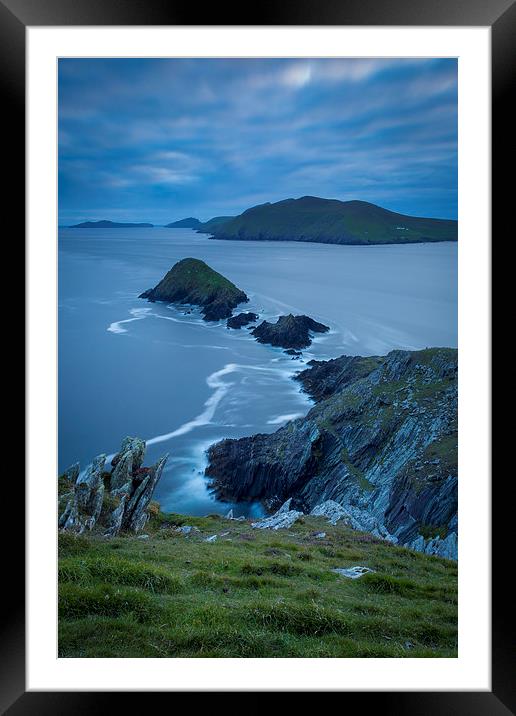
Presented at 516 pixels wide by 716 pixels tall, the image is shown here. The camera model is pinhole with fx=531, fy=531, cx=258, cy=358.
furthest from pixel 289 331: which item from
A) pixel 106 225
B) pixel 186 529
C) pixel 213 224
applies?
pixel 186 529

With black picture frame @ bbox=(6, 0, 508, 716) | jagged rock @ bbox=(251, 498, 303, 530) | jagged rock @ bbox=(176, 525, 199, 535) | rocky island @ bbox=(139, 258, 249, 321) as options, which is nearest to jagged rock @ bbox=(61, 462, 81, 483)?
jagged rock @ bbox=(176, 525, 199, 535)

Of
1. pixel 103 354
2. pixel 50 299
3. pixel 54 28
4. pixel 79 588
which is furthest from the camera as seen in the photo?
pixel 103 354

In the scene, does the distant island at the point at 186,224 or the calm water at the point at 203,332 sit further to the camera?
the distant island at the point at 186,224

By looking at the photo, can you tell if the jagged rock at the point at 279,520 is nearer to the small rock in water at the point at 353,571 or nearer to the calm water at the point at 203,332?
the calm water at the point at 203,332

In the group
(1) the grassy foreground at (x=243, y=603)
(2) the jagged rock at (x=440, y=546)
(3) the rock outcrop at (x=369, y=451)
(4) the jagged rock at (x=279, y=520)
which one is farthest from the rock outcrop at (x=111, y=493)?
(2) the jagged rock at (x=440, y=546)

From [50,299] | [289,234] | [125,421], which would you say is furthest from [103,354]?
[50,299]

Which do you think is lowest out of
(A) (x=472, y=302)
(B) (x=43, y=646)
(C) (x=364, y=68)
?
(B) (x=43, y=646)

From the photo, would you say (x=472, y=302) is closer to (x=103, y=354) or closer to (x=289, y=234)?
(x=289, y=234)
